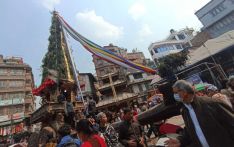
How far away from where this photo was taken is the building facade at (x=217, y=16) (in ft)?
112

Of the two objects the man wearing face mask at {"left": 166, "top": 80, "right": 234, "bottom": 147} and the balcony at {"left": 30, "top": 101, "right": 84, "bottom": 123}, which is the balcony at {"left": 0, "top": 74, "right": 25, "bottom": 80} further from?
the man wearing face mask at {"left": 166, "top": 80, "right": 234, "bottom": 147}

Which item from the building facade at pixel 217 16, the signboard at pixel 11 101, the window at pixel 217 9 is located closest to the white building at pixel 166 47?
the building facade at pixel 217 16

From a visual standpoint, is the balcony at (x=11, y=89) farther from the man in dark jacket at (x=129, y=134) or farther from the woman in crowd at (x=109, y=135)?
the man in dark jacket at (x=129, y=134)

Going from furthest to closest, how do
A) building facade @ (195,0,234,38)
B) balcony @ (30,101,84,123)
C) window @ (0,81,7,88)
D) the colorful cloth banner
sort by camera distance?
window @ (0,81,7,88) → building facade @ (195,0,234,38) → balcony @ (30,101,84,123) → the colorful cloth banner

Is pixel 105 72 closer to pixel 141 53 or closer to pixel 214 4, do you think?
pixel 141 53

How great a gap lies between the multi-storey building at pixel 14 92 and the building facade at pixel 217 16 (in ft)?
145

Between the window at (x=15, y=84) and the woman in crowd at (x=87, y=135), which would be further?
the window at (x=15, y=84)

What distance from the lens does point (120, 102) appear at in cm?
3975

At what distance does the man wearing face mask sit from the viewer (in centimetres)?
242

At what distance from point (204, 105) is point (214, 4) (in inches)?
1599

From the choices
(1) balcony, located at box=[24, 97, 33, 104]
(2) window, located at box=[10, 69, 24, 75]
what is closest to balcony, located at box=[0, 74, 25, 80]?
(2) window, located at box=[10, 69, 24, 75]

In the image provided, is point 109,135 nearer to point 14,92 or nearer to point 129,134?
point 129,134

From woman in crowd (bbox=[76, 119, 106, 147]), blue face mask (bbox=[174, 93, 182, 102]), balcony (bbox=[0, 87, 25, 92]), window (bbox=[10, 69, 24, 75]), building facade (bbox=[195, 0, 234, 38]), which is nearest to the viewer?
blue face mask (bbox=[174, 93, 182, 102])

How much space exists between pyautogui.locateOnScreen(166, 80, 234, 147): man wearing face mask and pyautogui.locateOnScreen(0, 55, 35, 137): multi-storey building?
43703 mm
